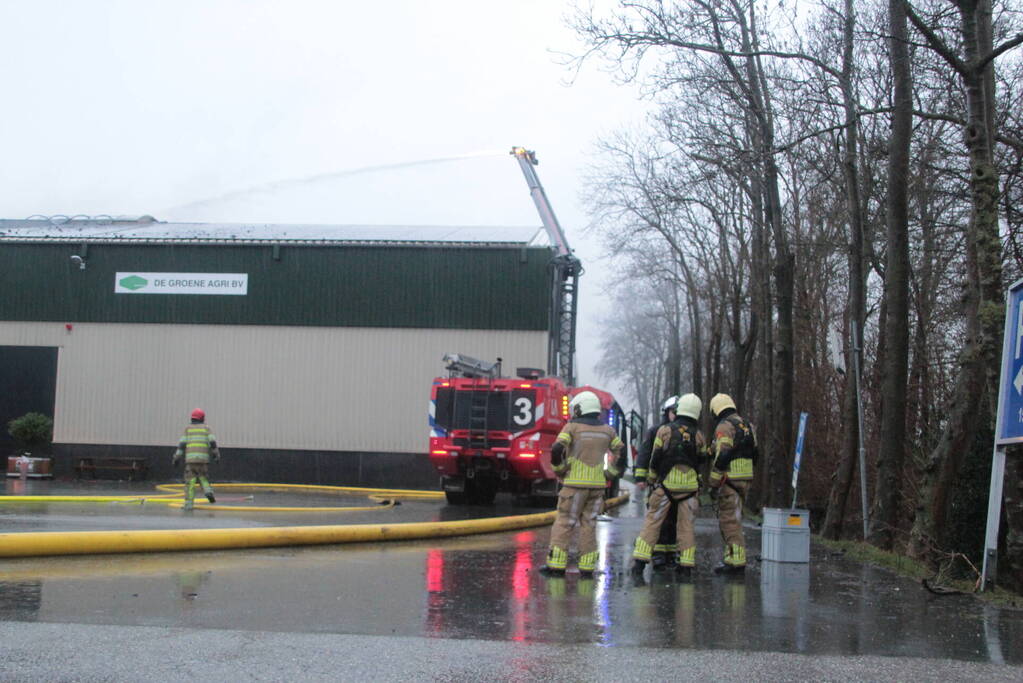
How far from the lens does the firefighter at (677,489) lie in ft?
33.7

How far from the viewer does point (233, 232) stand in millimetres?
36031

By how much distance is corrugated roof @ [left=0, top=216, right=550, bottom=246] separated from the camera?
106 feet

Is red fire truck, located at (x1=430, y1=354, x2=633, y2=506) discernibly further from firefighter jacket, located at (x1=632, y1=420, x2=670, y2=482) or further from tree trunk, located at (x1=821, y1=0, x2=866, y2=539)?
firefighter jacket, located at (x1=632, y1=420, x2=670, y2=482)

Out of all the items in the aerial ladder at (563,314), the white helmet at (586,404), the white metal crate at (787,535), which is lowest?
the white metal crate at (787,535)

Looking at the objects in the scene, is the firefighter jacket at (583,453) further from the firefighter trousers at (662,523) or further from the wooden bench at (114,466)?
the wooden bench at (114,466)

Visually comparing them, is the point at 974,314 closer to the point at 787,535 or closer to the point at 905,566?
the point at 905,566

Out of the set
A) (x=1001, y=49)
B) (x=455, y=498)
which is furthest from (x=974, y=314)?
(x=455, y=498)

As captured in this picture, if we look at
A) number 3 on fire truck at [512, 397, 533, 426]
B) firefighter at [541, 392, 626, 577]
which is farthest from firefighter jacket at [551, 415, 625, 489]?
number 3 on fire truck at [512, 397, 533, 426]

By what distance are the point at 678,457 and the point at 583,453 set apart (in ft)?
3.11

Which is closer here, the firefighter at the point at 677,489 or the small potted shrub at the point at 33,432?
the firefighter at the point at 677,489

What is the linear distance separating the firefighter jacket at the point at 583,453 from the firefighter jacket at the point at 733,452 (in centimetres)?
103

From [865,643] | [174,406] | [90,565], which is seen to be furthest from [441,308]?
[865,643]

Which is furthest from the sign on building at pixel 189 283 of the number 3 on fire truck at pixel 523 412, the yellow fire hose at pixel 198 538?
the yellow fire hose at pixel 198 538

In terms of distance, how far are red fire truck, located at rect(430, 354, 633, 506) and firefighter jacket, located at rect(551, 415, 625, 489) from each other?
10.1 metres
